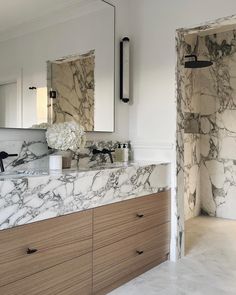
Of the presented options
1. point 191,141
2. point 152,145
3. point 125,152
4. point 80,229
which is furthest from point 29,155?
point 191,141

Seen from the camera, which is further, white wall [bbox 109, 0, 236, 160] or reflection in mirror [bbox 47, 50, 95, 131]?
white wall [bbox 109, 0, 236, 160]

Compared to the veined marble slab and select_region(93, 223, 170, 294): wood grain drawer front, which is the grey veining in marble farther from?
the veined marble slab

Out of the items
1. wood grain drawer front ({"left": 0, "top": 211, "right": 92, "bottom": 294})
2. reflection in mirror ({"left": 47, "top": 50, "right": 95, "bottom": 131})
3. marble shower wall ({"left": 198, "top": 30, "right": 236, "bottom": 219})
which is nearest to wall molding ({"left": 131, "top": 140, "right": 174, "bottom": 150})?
reflection in mirror ({"left": 47, "top": 50, "right": 95, "bottom": 131})

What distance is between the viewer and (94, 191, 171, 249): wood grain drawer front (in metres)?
2.07

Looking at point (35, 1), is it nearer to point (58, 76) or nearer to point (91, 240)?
point (58, 76)

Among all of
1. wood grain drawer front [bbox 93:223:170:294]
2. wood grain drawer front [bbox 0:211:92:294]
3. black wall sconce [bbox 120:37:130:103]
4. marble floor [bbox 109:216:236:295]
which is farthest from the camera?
black wall sconce [bbox 120:37:130:103]

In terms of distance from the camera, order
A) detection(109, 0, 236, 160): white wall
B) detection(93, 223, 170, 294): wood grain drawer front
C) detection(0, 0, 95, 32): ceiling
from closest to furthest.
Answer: detection(0, 0, 95, 32): ceiling
detection(93, 223, 170, 294): wood grain drawer front
detection(109, 0, 236, 160): white wall

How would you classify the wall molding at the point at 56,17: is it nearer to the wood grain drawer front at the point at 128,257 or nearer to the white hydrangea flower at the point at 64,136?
the white hydrangea flower at the point at 64,136

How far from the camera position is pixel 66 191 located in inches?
72.0

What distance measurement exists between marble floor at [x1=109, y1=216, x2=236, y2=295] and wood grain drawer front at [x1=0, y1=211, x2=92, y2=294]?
57 cm

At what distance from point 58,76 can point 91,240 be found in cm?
117

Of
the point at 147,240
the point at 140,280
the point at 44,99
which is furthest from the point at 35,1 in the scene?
the point at 140,280

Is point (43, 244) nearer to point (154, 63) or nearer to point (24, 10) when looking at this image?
point (24, 10)

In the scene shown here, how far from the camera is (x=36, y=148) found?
87.2 inches
